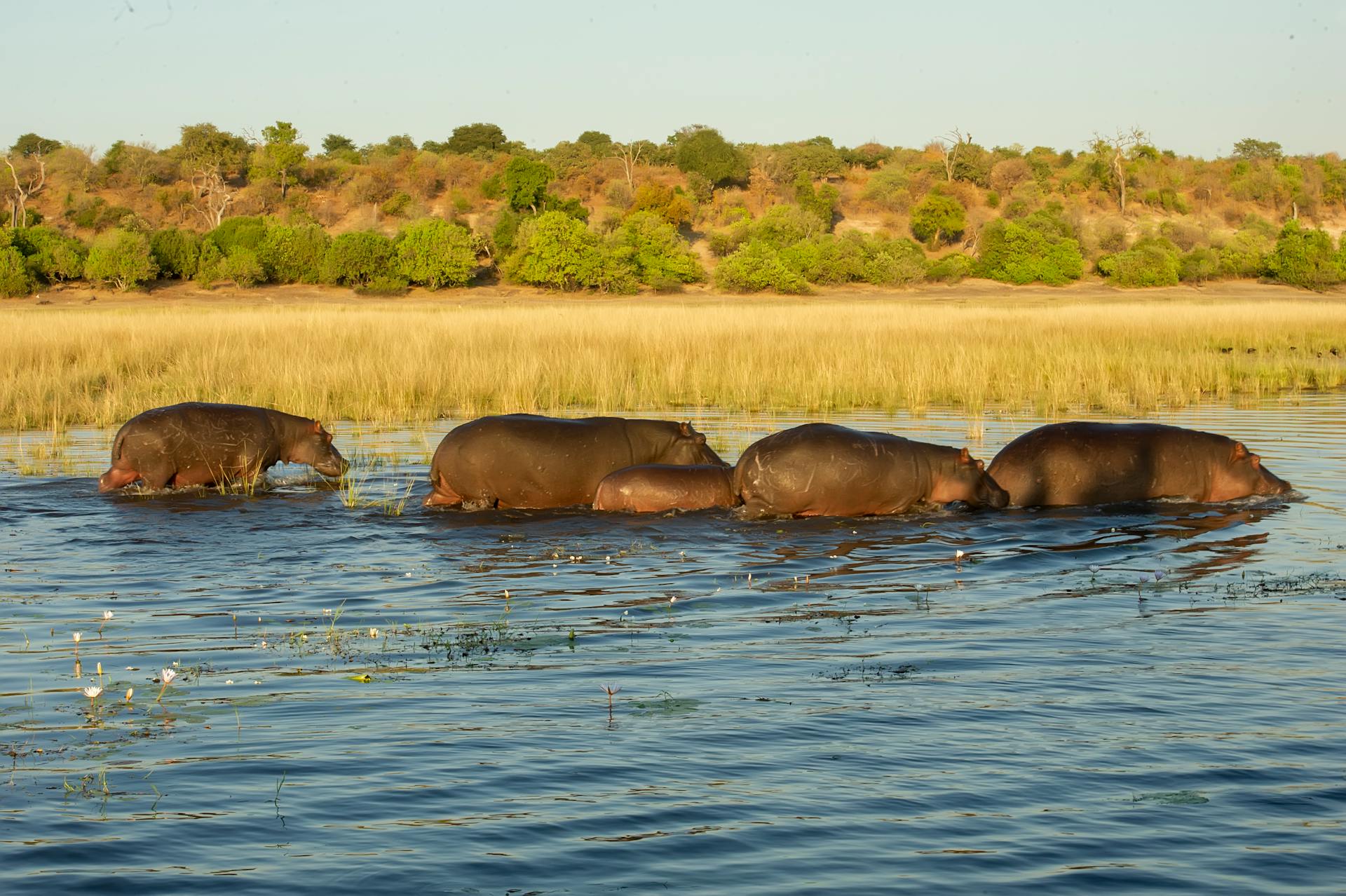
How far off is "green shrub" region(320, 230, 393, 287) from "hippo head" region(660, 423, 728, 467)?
4196cm

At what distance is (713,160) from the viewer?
78.6 metres

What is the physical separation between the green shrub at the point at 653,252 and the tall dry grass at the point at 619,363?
25429 mm

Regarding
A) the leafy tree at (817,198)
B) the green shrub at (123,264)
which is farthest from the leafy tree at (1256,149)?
the green shrub at (123,264)

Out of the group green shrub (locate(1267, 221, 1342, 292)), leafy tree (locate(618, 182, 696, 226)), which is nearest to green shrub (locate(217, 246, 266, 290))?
leafy tree (locate(618, 182, 696, 226))

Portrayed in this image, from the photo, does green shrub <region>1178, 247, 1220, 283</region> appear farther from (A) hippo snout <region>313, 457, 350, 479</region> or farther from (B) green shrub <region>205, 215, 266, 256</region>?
(A) hippo snout <region>313, 457, 350, 479</region>

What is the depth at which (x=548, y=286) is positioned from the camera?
5341 centimetres

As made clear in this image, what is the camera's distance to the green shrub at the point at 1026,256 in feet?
189

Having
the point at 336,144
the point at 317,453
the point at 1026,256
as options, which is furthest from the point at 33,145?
the point at 317,453

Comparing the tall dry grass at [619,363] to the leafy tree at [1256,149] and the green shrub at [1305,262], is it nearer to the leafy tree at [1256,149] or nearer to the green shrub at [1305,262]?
the green shrub at [1305,262]

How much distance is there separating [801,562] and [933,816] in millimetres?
4294

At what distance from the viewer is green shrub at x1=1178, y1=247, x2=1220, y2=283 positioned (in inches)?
2281

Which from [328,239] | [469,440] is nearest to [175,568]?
[469,440]

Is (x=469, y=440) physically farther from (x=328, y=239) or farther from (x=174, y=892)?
(x=328, y=239)

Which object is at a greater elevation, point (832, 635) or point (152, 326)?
point (152, 326)
